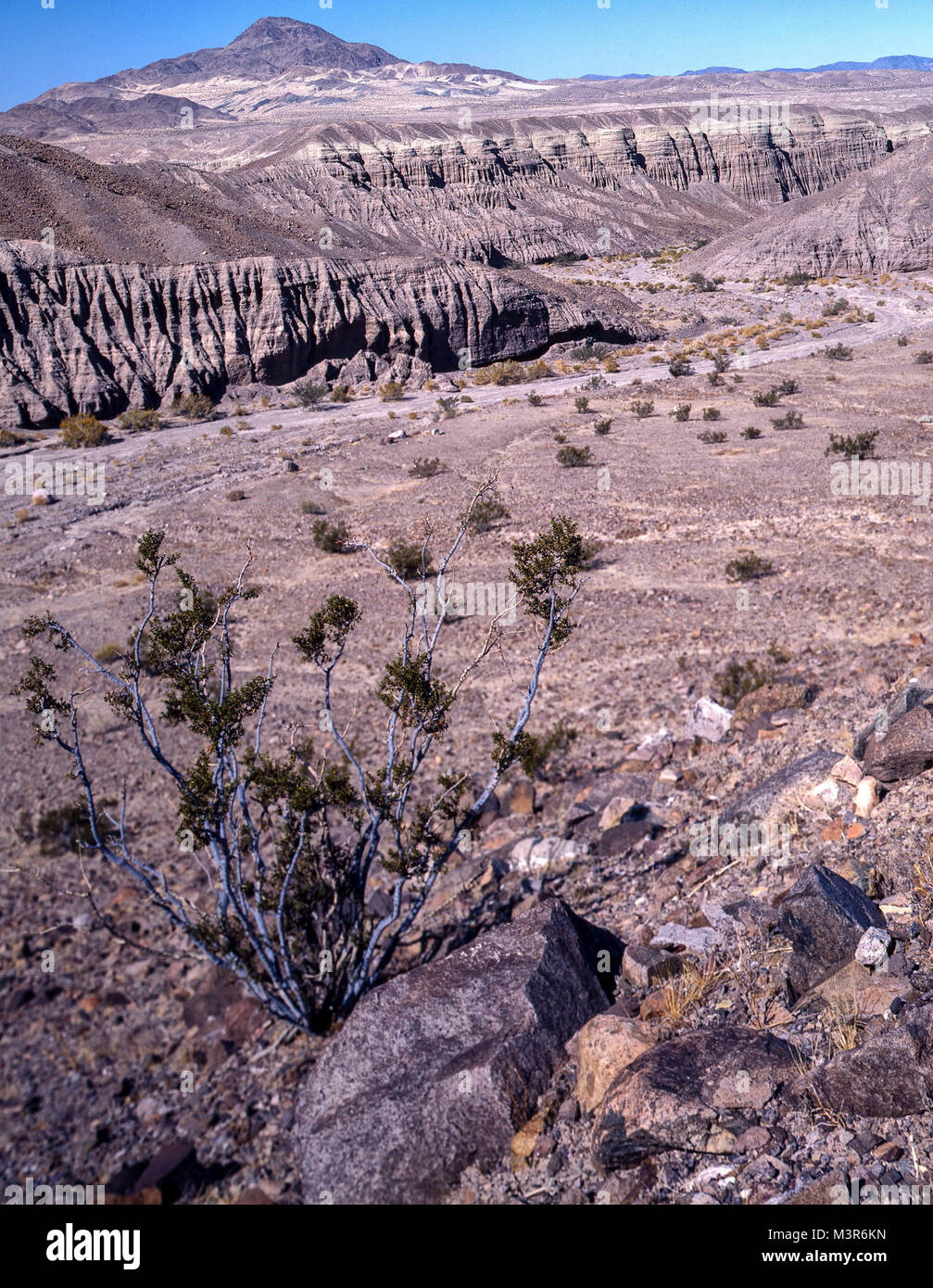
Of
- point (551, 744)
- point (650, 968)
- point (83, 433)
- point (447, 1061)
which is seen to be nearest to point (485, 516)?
point (551, 744)

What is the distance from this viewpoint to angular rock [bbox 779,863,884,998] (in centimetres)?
425

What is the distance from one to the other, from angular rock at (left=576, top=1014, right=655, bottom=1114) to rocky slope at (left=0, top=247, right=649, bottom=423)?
3080 cm

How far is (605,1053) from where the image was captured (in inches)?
158

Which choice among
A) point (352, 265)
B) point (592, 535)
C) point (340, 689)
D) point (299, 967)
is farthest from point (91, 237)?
point (299, 967)

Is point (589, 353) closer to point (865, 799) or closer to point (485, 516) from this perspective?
point (485, 516)

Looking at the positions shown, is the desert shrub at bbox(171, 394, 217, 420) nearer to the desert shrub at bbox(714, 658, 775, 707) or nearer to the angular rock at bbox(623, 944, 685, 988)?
the desert shrub at bbox(714, 658, 775, 707)

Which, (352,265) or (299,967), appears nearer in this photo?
(299,967)

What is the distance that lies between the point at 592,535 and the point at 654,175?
94176 millimetres

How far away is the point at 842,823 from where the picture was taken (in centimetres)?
576

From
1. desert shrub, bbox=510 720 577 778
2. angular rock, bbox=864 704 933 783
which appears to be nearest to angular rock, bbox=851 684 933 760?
angular rock, bbox=864 704 933 783

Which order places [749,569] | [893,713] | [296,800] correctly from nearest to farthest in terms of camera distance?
[296,800] < [893,713] < [749,569]

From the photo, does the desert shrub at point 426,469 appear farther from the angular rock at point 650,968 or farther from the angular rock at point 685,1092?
the angular rock at point 685,1092

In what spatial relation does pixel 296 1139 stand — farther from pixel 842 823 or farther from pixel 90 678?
pixel 90 678

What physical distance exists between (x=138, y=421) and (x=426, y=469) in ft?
47.2
